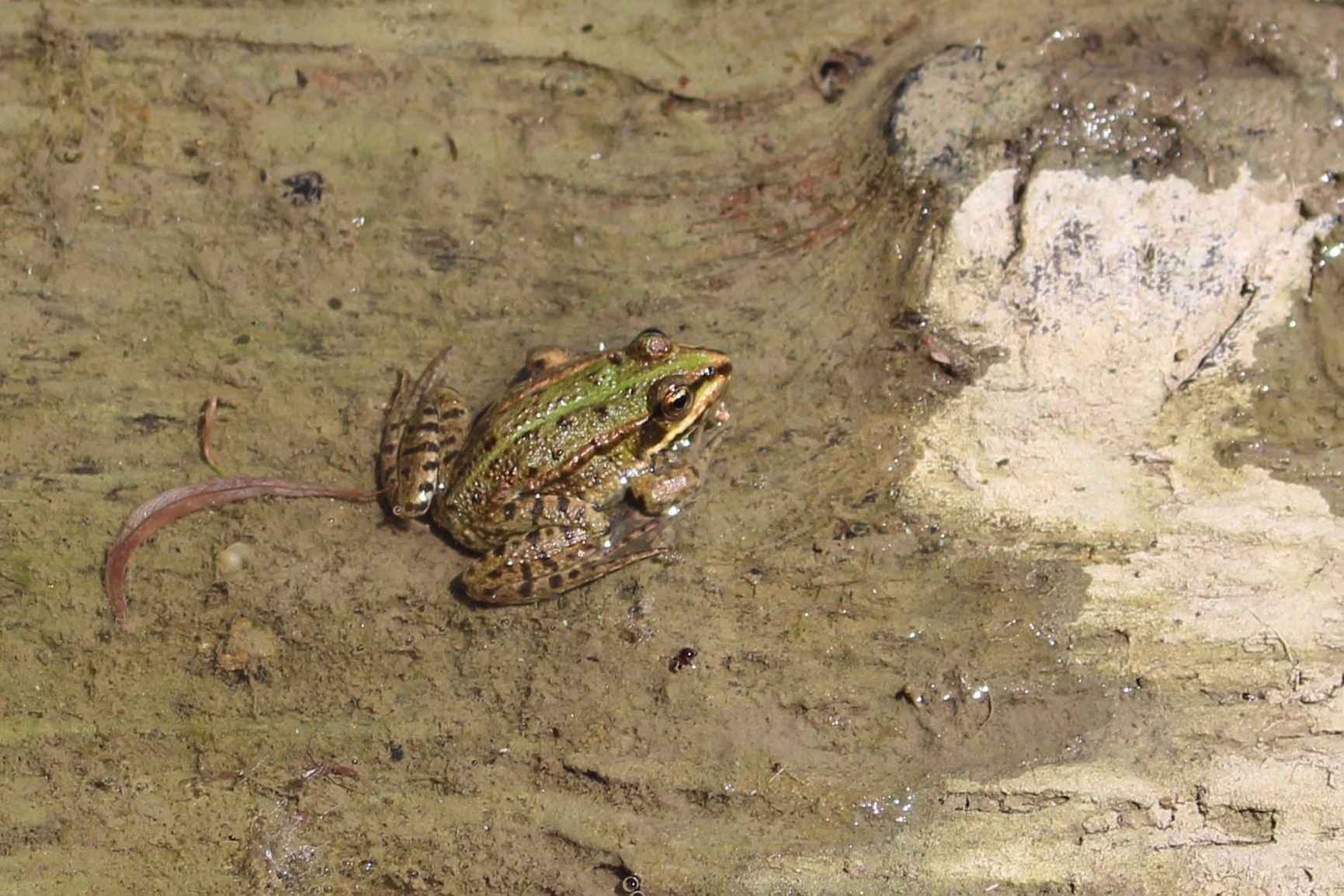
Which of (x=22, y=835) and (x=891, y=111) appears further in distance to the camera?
(x=891, y=111)

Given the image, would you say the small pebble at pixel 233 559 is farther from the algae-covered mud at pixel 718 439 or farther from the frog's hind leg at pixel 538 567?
the frog's hind leg at pixel 538 567

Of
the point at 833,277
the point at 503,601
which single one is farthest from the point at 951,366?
the point at 503,601

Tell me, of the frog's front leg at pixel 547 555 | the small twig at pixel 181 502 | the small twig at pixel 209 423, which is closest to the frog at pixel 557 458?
the frog's front leg at pixel 547 555

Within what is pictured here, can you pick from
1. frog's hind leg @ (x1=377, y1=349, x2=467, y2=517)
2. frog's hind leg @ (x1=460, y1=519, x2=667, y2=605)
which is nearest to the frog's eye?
frog's hind leg @ (x1=460, y1=519, x2=667, y2=605)

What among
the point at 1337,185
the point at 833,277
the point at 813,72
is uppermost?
the point at 813,72

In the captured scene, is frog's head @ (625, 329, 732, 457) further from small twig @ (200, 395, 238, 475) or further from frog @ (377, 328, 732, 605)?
small twig @ (200, 395, 238, 475)

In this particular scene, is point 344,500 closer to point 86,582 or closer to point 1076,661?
point 86,582
